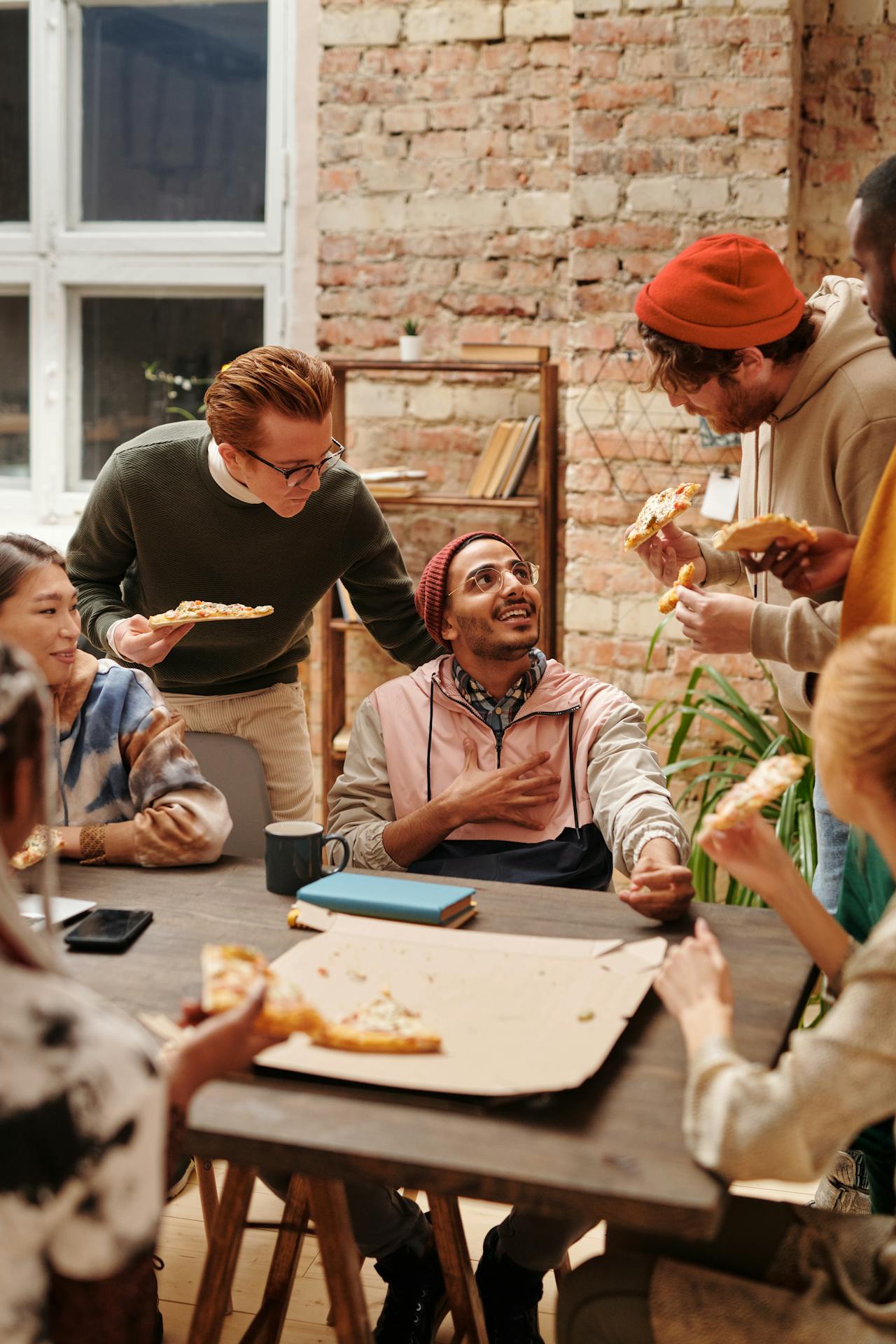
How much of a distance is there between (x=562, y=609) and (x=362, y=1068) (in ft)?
9.87

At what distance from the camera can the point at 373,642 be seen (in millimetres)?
4461

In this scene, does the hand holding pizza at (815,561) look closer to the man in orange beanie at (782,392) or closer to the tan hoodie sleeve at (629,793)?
the man in orange beanie at (782,392)

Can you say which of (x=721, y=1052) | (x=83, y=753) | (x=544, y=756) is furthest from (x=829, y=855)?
(x=83, y=753)

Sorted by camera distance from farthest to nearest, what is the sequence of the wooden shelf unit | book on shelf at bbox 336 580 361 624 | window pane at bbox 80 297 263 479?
1. window pane at bbox 80 297 263 479
2. book on shelf at bbox 336 580 361 624
3. the wooden shelf unit

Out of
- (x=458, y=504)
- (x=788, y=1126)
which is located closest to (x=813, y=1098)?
(x=788, y=1126)

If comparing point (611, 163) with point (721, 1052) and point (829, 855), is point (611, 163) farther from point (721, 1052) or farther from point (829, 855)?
point (721, 1052)

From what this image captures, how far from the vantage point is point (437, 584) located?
259cm

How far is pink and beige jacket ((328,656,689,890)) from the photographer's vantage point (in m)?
2.33

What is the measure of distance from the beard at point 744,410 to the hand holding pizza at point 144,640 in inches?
42.2

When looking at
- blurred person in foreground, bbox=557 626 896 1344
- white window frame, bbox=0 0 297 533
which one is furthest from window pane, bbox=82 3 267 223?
blurred person in foreground, bbox=557 626 896 1344

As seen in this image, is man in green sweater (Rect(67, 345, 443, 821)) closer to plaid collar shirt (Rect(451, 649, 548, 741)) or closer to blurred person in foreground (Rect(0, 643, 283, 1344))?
plaid collar shirt (Rect(451, 649, 548, 741))

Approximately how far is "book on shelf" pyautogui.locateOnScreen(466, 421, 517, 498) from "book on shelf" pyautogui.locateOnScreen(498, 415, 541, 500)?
0.05 metres

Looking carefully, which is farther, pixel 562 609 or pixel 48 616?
pixel 562 609

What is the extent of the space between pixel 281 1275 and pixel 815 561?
1.38m
